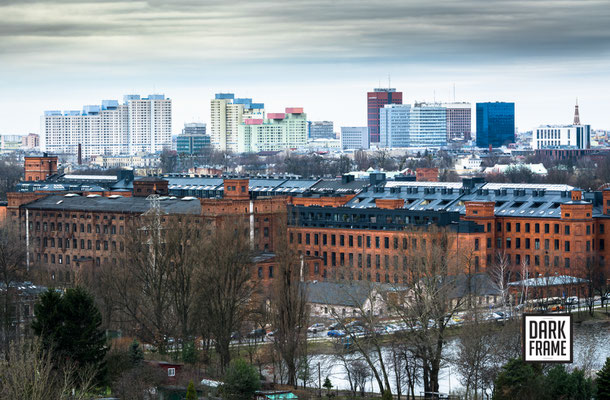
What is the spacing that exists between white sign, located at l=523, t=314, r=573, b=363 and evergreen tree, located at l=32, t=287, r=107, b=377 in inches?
1064

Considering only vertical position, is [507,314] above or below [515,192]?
below

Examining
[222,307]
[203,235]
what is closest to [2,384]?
[222,307]

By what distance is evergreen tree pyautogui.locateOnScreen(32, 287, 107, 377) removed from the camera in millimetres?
51812

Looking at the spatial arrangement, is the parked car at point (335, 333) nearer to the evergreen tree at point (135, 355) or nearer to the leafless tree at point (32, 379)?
the evergreen tree at point (135, 355)

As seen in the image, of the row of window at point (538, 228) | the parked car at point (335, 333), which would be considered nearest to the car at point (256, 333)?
the parked car at point (335, 333)

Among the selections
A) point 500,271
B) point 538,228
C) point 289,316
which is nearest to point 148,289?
point 289,316

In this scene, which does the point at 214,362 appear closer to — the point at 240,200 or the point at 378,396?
the point at 378,396

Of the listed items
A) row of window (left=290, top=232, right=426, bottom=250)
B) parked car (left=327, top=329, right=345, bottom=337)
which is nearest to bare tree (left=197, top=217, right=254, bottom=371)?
parked car (left=327, top=329, right=345, bottom=337)

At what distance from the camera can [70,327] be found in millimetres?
51906

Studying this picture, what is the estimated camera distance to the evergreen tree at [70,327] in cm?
5181

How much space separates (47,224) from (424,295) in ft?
184

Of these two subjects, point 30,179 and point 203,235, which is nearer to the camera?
point 203,235

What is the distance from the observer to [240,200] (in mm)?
96812

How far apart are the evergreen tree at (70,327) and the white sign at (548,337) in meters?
27.0
